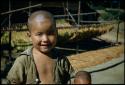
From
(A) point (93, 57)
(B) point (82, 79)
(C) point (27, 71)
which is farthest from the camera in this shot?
(A) point (93, 57)

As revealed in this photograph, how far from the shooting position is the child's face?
1.88 meters

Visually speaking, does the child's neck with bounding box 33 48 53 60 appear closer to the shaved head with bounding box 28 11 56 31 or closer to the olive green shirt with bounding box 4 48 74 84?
the olive green shirt with bounding box 4 48 74 84

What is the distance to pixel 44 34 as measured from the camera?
6.17ft

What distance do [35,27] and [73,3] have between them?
13288mm

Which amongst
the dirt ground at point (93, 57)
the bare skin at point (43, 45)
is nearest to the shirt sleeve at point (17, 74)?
the bare skin at point (43, 45)

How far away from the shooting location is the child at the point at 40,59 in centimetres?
188

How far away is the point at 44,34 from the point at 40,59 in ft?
0.60

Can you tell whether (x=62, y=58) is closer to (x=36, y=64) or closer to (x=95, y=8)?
(x=36, y=64)

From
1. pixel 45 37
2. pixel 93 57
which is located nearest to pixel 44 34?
pixel 45 37

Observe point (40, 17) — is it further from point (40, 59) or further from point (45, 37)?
point (40, 59)

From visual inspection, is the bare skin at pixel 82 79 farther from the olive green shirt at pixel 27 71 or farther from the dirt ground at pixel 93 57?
the dirt ground at pixel 93 57

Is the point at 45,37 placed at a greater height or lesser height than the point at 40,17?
lesser

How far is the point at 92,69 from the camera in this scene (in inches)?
323

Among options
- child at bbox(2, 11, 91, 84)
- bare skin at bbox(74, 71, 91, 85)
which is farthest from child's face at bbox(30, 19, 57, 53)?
bare skin at bbox(74, 71, 91, 85)
